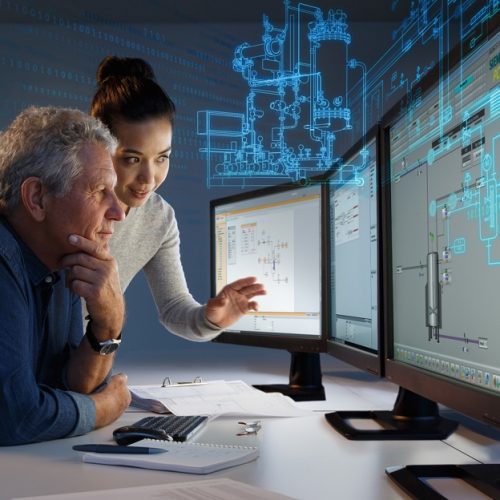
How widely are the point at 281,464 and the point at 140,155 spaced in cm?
98

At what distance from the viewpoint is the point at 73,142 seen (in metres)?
1.22

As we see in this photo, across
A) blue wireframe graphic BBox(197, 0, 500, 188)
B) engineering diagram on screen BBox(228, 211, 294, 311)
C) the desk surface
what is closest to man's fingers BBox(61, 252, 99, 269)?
the desk surface

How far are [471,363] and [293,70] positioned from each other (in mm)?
2035

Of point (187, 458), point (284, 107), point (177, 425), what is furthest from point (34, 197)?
point (284, 107)

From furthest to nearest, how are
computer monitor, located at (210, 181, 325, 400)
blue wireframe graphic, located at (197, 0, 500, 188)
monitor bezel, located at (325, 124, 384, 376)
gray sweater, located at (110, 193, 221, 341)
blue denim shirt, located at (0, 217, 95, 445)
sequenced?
blue wireframe graphic, located at (197, 0, 500, 188) → gray sweater, located at (110, 193, 221, 341) → computer monitor, located at (210, 181, 325, 400) → monitor bezel, located at (325, 124, 384, 376) → blue denim shirt, located at (0, 217, 95, 445)

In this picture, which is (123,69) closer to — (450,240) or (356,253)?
(356,253)

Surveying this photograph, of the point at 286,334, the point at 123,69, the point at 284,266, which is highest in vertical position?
the point at 123,69

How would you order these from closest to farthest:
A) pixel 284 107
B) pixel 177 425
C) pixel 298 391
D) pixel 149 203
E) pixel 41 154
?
pixel 177 425
pixel 41 154
pixel 298 391
pixel 149 203
pixel 284 107

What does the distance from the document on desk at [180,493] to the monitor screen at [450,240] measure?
0.88ft

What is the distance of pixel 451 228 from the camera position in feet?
2.87

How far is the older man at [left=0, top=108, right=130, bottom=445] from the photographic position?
1193 millimetres

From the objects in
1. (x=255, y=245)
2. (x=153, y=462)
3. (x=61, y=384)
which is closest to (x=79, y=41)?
(x=255, y=245)

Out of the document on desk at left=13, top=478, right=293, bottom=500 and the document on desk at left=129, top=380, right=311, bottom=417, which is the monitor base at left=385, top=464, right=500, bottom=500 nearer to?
the document on desk at left=13, top=478, right=293, bottom=500

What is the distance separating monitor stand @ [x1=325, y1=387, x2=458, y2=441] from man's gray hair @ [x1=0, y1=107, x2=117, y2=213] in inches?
24.7
